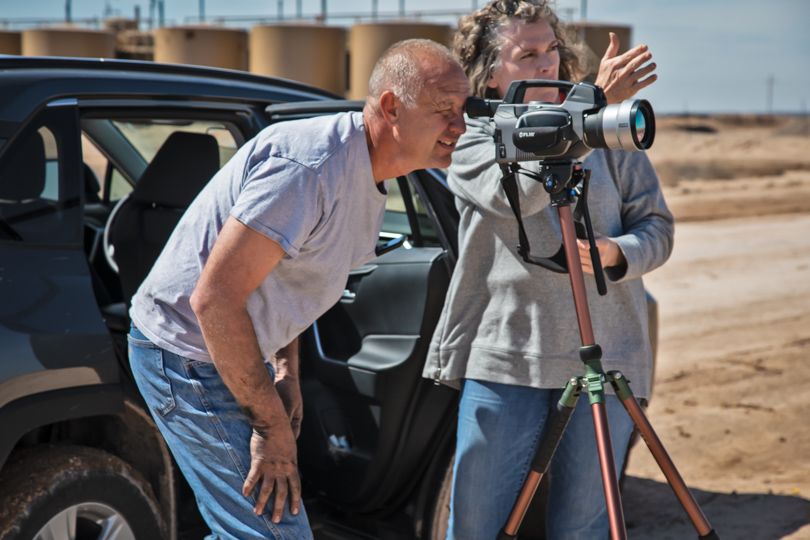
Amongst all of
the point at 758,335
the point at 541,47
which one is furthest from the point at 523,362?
the point at 758,335

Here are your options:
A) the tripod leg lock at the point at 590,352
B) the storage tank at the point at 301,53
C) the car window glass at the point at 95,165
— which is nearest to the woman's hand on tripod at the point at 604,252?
the tripod leg lock at the point at 590,352

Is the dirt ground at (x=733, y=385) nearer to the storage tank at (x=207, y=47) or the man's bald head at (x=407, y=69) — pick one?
the man's bald head at (x=407, y=69)

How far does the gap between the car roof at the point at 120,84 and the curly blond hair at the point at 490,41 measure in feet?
2.56

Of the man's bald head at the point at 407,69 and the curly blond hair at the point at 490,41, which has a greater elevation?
the curly blond hair at the point at 490,41

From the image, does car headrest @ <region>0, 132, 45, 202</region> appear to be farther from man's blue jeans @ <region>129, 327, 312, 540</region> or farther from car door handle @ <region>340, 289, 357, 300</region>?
car door handle @ <region>340, 289, 357, 300</region>

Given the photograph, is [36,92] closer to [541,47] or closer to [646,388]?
[541,47]

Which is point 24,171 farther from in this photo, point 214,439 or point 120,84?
point 214,439

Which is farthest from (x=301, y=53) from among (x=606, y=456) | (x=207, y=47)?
(x=606, y=456)

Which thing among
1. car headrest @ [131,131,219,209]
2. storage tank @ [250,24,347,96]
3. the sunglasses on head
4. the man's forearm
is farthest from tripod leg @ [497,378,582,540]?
storage tank @ [250,24,347,96]

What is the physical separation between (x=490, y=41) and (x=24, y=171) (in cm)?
125

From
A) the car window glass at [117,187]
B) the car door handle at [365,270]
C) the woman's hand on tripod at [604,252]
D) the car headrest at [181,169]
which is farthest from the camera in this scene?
the car window glass at [117,187]

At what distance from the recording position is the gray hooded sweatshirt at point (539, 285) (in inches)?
82.7

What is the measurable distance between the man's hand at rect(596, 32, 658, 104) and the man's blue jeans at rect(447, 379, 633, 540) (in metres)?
0.75

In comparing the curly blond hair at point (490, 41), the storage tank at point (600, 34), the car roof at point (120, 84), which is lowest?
the car roof at point (120, 84)
